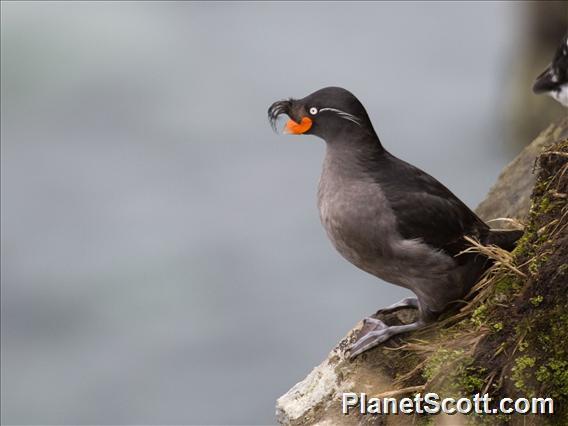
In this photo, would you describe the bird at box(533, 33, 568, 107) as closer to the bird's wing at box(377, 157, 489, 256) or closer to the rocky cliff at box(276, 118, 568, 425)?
the rocky cliff at box(276, 118, 568, 425)

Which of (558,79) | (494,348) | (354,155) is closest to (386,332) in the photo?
(494,348)

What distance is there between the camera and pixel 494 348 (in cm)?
469

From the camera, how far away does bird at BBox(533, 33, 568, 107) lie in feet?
21.9

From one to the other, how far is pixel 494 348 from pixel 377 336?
2.67 feet

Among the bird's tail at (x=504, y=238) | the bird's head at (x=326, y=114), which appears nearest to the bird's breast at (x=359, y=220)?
the bird's head at (x=326, y=114)

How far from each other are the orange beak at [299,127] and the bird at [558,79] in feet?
7.40

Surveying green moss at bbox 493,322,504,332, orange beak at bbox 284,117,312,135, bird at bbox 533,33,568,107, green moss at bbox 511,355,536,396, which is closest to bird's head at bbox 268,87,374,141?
orange beak at bbox 284,117,312,135

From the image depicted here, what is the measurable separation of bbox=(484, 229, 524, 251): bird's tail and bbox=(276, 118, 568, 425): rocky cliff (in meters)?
0.12

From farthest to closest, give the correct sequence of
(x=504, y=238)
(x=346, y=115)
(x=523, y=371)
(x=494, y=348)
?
(x=504, y=238) → (x=346, y=115) → (x=494, y=348) → (x=523, y=371)

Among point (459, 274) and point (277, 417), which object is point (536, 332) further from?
point (277, 417)

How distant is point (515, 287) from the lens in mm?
4812

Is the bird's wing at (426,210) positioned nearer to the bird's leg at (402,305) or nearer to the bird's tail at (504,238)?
the bird's tail at (504,238)

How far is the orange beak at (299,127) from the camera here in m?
5.29

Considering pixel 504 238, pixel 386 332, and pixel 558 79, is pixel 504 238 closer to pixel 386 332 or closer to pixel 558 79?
pixel 386 332
